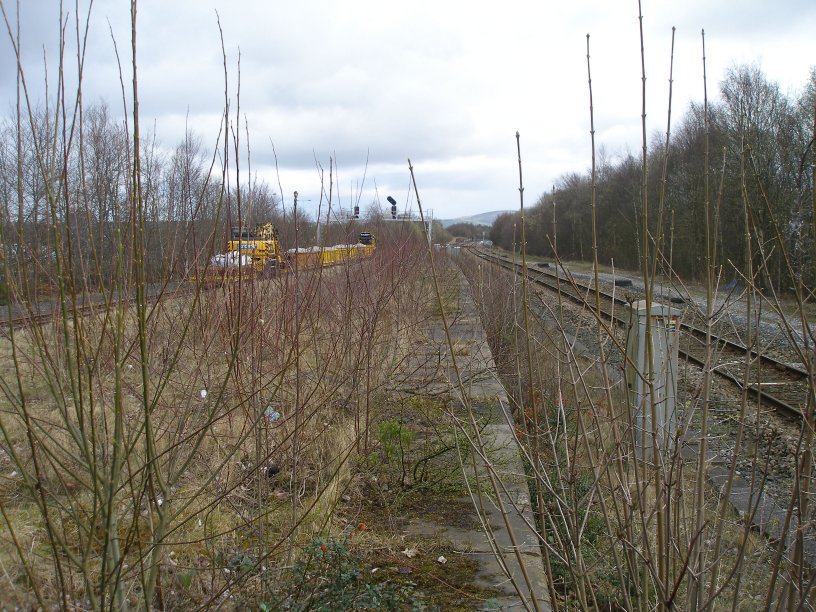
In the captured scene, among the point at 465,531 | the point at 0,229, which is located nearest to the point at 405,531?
the point at 465,531

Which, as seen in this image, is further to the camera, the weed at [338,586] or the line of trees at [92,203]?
the weed at [338,586]

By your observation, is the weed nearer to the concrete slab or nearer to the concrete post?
the concrete slab

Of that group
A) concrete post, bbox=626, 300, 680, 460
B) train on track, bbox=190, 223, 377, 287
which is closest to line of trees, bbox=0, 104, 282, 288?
train on track, bbox=190, 223, 377, 287

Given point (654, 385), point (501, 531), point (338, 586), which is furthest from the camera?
point (654, 385)

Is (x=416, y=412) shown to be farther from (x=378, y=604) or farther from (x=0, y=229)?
(x=0, y=229)

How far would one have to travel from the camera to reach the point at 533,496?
18.0ft

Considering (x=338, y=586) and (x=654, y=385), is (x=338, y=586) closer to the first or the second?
(x=338, y=586)

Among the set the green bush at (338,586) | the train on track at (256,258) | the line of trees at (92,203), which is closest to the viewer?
the line of trees at (92,203)

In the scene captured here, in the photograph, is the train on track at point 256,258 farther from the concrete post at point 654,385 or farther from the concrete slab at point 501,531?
the concrete post at point 654,385

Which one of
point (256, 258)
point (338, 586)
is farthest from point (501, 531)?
point (256, 258)

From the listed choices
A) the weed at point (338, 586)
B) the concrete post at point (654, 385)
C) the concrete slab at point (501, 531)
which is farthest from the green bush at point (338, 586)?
the concrete post at point (654, 385)

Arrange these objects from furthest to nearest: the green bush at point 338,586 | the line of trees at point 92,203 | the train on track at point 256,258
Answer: the train on track at point 256,258 → the green bush at point 338,586 → the line of trees at point 92,203

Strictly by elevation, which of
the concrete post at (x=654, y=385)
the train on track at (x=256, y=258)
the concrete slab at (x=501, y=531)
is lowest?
the concrete slab at (x=501, y=531)

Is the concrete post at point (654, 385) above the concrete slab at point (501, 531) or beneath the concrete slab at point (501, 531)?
above
